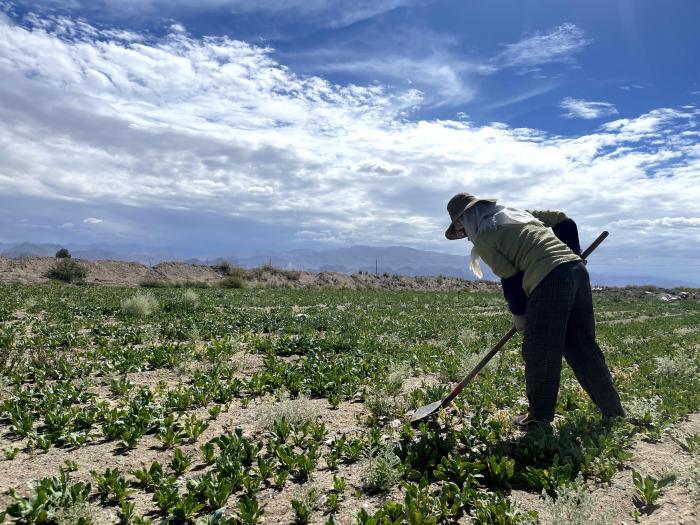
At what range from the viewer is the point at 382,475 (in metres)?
3.86

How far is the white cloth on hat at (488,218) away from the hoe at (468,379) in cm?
105

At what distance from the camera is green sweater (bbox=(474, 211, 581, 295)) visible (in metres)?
4.59

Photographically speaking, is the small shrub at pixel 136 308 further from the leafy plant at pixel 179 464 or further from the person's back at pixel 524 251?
the person's back at pixel 524 251

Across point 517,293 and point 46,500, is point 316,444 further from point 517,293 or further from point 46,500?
point 517,293

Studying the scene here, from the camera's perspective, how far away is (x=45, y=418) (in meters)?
5.03

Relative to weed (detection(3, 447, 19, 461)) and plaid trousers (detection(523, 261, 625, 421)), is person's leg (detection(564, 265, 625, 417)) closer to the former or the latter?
plaid trousers (detection(523, 261, 625, 421))

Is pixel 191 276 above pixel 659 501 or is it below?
below

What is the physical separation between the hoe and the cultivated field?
163 mm

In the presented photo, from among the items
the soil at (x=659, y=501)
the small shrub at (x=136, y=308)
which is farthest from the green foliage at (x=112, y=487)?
the small shrub at (x=136, y=308)

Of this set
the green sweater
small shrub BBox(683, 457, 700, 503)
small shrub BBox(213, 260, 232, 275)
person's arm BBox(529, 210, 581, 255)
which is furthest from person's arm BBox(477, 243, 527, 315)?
small shrub BBox(213, 260, 232, 275)

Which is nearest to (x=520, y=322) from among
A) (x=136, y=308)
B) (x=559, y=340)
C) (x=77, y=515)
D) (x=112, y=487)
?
(x=559, y=340)

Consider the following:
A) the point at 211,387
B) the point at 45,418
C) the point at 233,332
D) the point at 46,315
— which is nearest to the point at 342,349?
the point at 233,332

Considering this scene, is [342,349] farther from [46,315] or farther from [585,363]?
[46,315]

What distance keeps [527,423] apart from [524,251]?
6.27 ft
